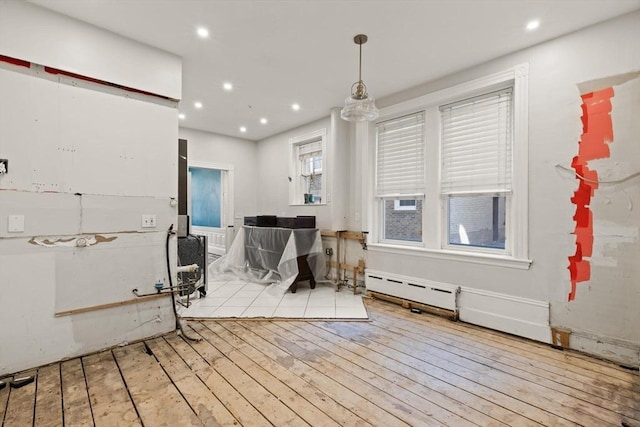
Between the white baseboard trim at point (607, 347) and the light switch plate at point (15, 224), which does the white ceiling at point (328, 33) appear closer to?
the light switch plate at point (15, 224)

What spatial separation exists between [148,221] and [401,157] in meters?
3.17

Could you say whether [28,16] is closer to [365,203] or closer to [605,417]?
[365,203]

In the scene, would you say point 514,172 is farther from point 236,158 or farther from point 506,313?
point 236,158

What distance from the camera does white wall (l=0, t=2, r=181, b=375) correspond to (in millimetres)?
2273

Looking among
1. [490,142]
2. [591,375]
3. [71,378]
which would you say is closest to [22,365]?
[71,378]

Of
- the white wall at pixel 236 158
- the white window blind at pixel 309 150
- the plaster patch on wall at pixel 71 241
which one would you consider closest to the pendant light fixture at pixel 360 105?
the plaster patch on wall at pixel 71 241

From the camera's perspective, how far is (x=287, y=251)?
445 centimetres

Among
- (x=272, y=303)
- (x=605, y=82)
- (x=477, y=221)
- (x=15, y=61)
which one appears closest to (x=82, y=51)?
(x=15, y=61)

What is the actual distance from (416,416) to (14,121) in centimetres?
351

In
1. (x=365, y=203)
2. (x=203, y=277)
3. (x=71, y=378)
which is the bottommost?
(x=71, y=378)

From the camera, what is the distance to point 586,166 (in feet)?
8.59

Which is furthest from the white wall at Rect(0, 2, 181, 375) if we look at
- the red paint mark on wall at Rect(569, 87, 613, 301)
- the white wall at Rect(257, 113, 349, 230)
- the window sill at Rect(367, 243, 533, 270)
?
the red paint mark on wall at Rect(569, 87, 613, 301)

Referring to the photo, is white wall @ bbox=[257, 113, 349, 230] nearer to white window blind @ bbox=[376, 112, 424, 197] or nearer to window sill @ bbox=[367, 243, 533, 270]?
white window blind @ bbox=[376, 112, 424, 197]

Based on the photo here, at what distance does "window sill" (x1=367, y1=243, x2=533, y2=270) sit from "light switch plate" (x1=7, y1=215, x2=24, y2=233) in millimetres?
3646
